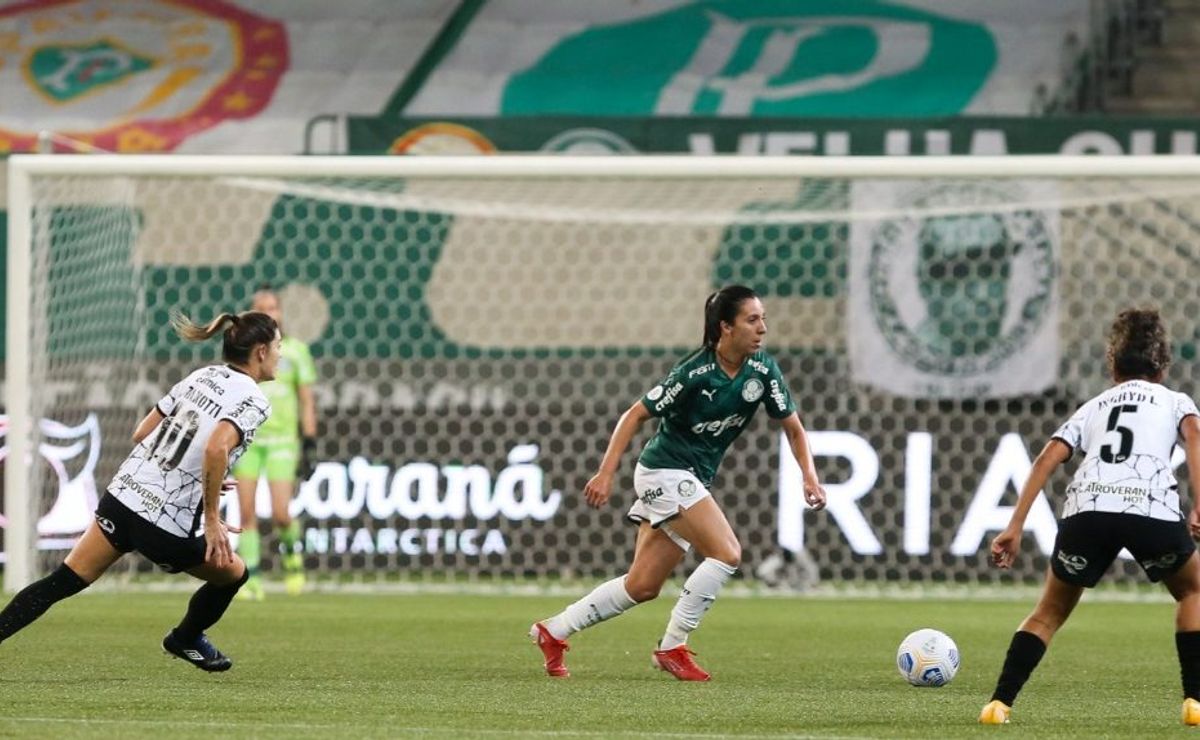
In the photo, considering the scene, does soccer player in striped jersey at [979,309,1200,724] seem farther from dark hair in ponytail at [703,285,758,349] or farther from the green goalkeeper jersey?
the green goalkeeper jersey

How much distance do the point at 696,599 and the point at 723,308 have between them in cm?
115

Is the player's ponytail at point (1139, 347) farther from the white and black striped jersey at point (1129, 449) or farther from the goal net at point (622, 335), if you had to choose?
the goal net at point (622, 335)

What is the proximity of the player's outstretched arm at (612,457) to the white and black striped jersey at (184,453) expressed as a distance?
1.26m

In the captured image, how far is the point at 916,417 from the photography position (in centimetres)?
1403

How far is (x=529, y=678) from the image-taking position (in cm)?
782

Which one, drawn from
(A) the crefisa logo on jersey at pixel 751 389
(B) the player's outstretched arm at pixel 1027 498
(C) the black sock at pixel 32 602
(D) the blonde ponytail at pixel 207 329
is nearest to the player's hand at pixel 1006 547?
(B) the player's outstretched arm at pixel 1027 498

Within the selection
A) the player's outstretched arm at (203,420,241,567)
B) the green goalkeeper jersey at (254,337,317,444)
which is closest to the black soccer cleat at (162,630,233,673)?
the player's outstretched arm at (203,420,241,567)

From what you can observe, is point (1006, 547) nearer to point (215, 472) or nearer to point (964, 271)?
point (215, 472)

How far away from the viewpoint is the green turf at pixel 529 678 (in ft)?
20.0

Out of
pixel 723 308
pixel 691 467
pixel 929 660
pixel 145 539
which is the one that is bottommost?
pixel 929 660

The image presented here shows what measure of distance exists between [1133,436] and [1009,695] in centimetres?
89

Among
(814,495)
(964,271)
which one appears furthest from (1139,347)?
(964,271)

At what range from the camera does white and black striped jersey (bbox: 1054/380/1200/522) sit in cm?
621

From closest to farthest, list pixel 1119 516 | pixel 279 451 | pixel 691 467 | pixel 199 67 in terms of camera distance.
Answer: pixel 1119 516, pixel 691 467, pixel 279 451, pixel 199 67
